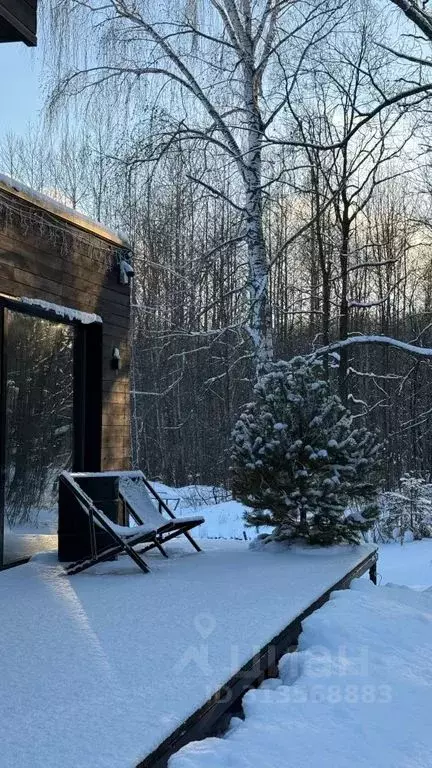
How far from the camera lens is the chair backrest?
5.61 metres

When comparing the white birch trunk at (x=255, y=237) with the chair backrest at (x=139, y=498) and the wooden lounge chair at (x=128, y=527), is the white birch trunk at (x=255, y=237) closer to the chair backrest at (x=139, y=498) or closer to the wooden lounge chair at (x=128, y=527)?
the chair backrest at (x=139, y=498)

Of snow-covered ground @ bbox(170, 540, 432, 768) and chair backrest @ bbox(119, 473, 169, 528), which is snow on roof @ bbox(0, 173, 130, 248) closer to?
chair backrest @ bbox(119, 473, 169, 528)

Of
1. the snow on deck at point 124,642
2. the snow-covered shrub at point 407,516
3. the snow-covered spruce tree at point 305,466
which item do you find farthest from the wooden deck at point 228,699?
the snow-covered shrub at point 407,516

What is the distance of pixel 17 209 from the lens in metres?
5.16

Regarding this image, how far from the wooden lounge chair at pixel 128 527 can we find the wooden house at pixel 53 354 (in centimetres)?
51

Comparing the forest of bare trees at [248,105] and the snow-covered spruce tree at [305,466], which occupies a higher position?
the forest of bare trees at [248,105]

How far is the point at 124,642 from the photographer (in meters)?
3.14

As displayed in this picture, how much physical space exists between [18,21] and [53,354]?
2.47m

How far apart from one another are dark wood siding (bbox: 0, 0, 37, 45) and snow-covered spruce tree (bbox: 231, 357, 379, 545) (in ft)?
10.7

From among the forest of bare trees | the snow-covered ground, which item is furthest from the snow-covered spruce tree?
the forest of bare trees

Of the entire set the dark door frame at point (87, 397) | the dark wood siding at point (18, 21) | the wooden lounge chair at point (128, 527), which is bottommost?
the wooden lounge chair at point (128, 527)

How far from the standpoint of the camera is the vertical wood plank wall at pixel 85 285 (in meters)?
5.20

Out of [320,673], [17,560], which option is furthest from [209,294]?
[320,673]

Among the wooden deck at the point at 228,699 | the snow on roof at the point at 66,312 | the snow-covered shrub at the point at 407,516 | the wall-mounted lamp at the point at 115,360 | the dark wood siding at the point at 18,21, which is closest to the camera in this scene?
the wooden deck at the point at 228,699
